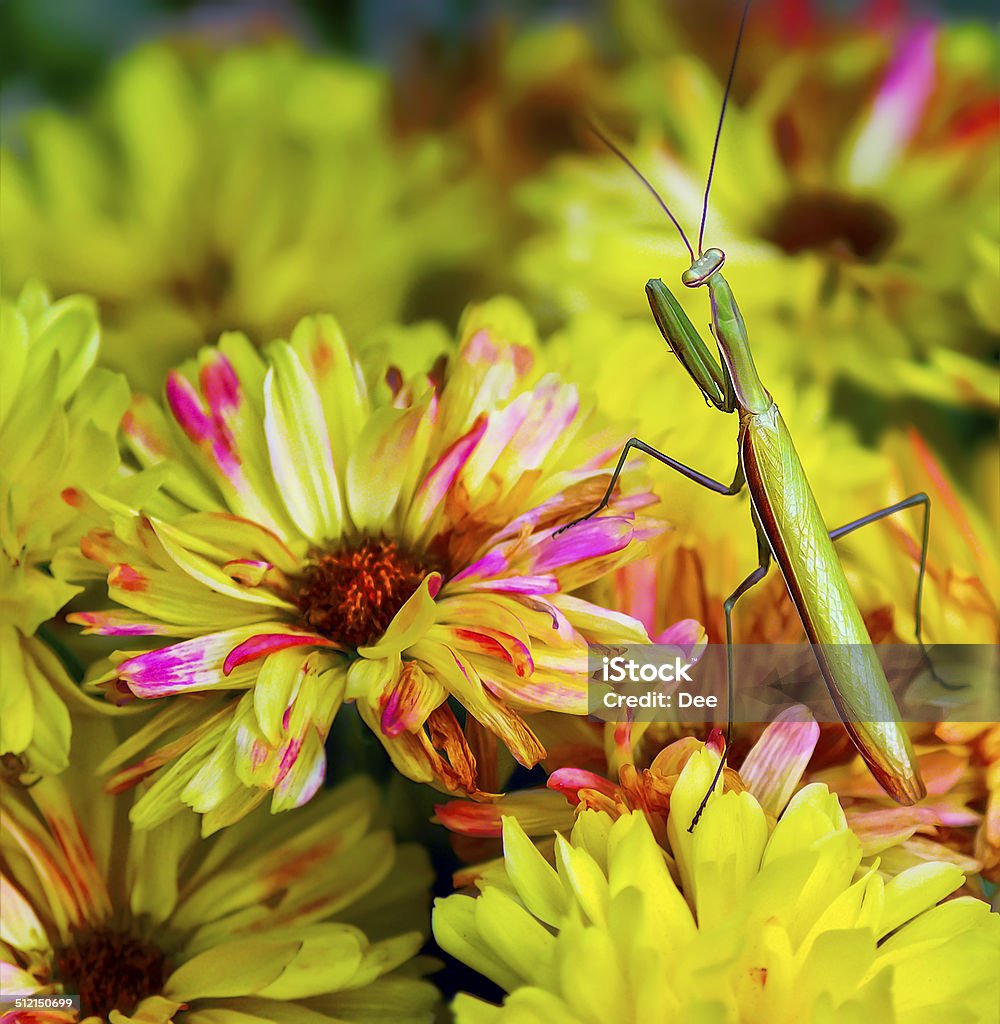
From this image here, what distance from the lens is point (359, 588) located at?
19.3 inches

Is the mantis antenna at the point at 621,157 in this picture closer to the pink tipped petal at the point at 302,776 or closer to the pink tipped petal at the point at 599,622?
the pink tipped petal at the point at 599,622

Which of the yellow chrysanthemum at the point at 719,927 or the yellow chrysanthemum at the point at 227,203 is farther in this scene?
the yellow chrysanthemum at the point at 227,203

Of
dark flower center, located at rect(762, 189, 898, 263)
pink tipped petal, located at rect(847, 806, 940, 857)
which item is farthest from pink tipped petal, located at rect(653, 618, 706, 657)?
Result: dark flower center, located at rect(762, 189, 898, 263)

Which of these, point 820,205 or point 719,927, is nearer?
point 719,927

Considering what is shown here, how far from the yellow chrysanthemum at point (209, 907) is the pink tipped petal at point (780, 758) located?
16cm

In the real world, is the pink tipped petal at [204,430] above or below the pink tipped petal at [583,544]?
above

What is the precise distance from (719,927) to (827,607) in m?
0.16

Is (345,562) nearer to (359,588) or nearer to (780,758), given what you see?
(359,588)

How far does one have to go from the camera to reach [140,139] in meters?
0.53

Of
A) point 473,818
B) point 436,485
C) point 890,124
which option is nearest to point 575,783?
point 473,818

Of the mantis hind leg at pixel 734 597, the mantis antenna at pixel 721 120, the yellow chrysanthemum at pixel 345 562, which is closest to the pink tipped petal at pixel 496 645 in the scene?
the yellow chrysanthemum at pixel 345 562

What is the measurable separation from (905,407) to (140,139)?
0.42m

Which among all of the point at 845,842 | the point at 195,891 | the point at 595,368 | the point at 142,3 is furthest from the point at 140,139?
the point at 845,842

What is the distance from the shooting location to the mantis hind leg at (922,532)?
523mm
